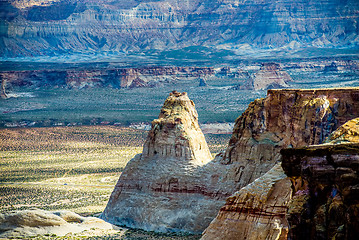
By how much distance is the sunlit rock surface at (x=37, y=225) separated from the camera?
110 feet

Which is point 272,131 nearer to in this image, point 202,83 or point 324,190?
point 324,190

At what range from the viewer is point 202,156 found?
35.7 m

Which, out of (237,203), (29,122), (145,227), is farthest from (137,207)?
(29,122)

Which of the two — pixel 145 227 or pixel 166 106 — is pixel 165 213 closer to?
pixel 145 227

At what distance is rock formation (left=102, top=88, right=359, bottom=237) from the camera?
29.7 metres

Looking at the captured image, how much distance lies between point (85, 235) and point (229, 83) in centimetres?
16605

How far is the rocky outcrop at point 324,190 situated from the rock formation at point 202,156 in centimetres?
1308

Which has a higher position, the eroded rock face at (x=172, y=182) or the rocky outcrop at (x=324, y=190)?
the rocky outcrop at (x=324, y=190)

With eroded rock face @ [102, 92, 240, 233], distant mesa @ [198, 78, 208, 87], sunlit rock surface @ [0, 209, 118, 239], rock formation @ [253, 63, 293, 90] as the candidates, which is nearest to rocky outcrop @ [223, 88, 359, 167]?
eroded rock face @ [102, 92, 240, 233]

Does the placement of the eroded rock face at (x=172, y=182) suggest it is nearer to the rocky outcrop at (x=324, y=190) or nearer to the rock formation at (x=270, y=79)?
the rocky outcrop at (x=324, y=190)

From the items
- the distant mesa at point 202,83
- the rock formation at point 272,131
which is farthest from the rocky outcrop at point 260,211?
the distant mesa at point 202,83

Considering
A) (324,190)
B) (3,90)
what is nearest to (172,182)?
(324,190)

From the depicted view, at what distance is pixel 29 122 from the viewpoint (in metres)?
130

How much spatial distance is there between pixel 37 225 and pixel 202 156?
789 centimetres
